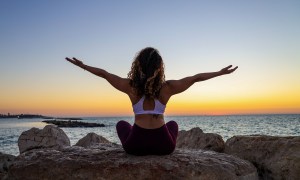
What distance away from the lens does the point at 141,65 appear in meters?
5.59

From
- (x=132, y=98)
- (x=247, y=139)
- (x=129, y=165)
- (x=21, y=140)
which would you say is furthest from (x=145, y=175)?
(x=21, y=140)

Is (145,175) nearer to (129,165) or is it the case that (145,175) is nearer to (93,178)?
(129,165)

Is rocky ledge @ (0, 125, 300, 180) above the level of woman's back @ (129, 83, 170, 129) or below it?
below

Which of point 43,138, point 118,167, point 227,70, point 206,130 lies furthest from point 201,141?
point 206,130

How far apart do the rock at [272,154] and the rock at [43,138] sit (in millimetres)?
8088

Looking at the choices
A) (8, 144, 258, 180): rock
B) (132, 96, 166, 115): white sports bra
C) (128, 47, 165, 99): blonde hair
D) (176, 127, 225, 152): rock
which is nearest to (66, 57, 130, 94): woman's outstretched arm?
(128, 47, 165, 99): blonde hair

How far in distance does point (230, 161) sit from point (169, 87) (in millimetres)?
1718

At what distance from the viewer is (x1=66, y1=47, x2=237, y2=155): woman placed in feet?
18.3

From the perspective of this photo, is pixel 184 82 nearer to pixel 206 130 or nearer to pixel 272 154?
pixel 272 154

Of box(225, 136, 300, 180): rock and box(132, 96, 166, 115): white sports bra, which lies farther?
box(225, 136, 300, 180): rock

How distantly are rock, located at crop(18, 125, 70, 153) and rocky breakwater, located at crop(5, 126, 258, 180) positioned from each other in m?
7.97

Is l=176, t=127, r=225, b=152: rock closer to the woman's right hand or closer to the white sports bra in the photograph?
the white sports bra

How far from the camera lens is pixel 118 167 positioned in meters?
5.29

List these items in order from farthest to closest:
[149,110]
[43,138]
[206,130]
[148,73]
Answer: [206,130] < [43,138] < [149,110] < [148,73]
